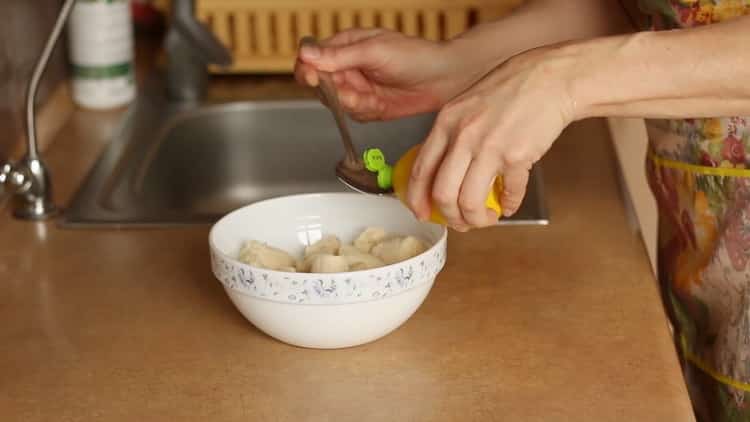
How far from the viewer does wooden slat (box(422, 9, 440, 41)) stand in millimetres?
1835

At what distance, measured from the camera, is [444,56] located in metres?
1.28

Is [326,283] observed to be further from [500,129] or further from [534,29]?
[534,29]

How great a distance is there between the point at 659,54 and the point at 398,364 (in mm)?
358

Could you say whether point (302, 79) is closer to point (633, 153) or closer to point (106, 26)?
point (106, 26)

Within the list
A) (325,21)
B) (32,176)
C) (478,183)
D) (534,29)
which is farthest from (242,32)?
(478,183)

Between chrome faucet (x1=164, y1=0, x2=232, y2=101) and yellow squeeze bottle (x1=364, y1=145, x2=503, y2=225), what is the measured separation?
74cm

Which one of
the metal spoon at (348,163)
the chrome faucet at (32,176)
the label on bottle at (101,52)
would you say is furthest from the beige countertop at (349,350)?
the label on bottle at (101,52)

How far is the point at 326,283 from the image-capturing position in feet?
3.31

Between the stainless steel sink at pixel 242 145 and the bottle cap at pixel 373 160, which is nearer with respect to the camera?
the bottle cap at pixel 373 160

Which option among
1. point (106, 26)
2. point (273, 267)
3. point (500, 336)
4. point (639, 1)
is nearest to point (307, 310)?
point (273, 267)

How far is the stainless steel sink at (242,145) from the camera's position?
169 centimetres

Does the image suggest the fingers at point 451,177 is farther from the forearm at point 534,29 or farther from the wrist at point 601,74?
the forearm at point 534,29

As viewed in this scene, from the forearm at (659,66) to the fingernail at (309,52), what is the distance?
13.1 inches

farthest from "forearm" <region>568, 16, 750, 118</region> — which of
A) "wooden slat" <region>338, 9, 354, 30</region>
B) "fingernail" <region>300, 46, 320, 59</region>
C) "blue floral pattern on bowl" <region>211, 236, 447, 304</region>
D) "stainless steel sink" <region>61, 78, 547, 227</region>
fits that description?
"wooden slat" <region>338, 9, 354, 30</region>
